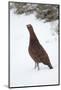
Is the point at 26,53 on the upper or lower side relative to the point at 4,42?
lower

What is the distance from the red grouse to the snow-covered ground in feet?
0.12

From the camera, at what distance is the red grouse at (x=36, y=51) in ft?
8.79

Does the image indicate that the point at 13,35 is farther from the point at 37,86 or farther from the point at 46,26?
the point at 37,86

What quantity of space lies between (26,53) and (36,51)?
13cm

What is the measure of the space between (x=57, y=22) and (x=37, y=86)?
0.77 meters

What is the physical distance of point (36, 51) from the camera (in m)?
2.71

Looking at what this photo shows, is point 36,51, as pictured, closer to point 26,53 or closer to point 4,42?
point 26,53

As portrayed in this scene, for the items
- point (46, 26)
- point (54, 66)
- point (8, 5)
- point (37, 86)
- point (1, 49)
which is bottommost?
point (37, 86)

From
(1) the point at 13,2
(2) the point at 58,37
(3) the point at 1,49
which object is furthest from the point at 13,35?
(2) the point at 58,37

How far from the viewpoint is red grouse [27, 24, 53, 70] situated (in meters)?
2.68

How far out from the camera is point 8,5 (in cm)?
261

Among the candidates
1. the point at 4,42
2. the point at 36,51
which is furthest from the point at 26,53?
the point at 4,42

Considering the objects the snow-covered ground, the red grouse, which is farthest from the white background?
the red grouse

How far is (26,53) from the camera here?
2.66 metres
